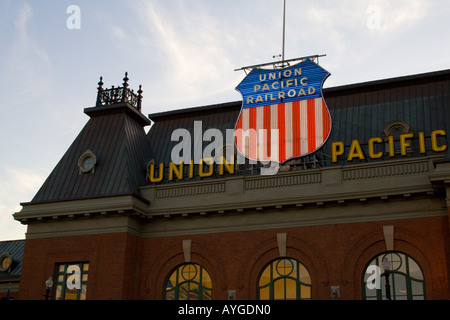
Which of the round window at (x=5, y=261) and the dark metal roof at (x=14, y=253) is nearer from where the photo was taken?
the dark metal roof at (x=14, y=253)

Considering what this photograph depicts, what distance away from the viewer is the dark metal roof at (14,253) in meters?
43.3

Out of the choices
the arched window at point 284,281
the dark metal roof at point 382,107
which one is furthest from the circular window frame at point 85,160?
the arched window at point 284,281

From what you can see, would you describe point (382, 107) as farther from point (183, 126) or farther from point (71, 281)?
point (71, 281)

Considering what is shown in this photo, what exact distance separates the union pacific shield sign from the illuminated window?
1058 cm

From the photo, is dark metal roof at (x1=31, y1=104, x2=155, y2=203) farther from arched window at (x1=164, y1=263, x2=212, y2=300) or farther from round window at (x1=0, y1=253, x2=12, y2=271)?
round window at (x1=0, y1=253, x2=12, y2=271)

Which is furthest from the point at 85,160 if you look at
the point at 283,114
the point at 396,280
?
the point at 396,280

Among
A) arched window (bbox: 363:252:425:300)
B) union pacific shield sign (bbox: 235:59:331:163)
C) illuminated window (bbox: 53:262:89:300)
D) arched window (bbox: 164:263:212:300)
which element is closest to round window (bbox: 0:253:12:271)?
illuminated window (bbox: 53:262:89:300)

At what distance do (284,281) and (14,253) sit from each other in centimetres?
2657

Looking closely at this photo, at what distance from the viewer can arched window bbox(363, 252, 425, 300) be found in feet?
85.7

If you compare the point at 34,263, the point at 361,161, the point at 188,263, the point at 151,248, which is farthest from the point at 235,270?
the point at 34,263

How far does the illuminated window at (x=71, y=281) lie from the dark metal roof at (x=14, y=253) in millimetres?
12927

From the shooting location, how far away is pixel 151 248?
3133cm

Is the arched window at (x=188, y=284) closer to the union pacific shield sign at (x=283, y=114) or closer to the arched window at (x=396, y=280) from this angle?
the union pacific shield sign at (x=283, y=114)
